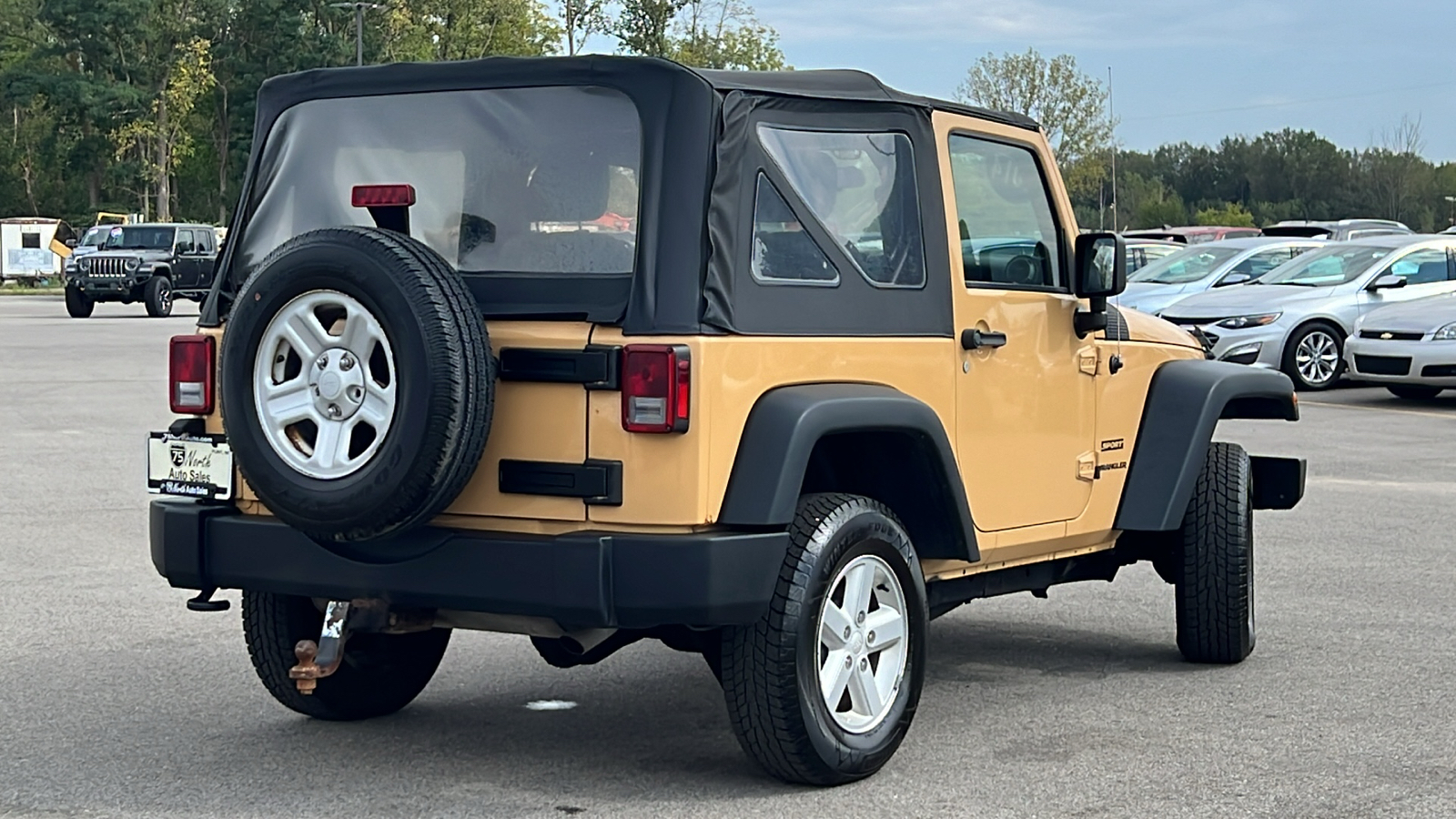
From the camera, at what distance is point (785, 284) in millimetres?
5086

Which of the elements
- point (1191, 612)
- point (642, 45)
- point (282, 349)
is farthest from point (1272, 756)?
point (642, 45)

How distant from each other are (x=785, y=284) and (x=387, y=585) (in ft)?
4.27

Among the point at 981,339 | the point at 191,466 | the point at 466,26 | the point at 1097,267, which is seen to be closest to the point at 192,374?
the point at 191,466

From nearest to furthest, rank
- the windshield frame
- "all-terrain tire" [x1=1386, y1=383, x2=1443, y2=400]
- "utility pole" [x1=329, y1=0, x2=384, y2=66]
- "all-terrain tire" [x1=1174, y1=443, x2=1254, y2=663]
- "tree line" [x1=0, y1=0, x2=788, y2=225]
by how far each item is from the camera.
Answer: "all-terrain tire" [x1=1174, y1=443, x2=1254, y2=663] → "all-terrain tire" [x1=1386, y1=383, x2=1443, y2=400] → the windshield frame → "utility pole" [x1=329, y1=0, x2=384, y2=66] → "tree line" [x1=0, y1=0, x2=788, y2=225]

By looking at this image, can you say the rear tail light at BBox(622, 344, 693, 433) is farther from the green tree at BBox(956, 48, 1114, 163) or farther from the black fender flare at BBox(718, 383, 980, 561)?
the green tree at BBox(956, 48, 1114, 163)

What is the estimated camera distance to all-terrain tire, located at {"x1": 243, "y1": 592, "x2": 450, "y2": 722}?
5.76 meters

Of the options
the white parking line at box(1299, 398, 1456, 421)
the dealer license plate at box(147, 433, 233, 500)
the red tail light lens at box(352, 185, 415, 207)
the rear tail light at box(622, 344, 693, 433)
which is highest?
the red tail light lens at box(352, 185, 415, 207)

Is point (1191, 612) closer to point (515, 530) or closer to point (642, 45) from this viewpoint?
point (515, 530)

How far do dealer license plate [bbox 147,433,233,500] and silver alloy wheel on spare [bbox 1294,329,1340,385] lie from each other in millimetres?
16294

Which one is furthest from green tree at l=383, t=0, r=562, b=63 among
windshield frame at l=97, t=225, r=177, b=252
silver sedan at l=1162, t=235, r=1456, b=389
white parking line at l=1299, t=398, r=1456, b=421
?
white parking line at l=1299, t=398, r=1456, b=421

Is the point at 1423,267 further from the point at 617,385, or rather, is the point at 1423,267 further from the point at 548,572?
the point at 548,572

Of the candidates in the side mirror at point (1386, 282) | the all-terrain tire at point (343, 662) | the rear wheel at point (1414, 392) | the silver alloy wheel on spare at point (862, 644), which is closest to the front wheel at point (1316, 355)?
the rear wheel at point (1414, 392)

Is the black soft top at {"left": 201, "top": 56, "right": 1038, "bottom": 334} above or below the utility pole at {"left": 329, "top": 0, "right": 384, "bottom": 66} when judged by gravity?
below

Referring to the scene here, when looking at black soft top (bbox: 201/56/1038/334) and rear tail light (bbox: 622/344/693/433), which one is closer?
rear tail light (bbox: 622/344/693/433)
